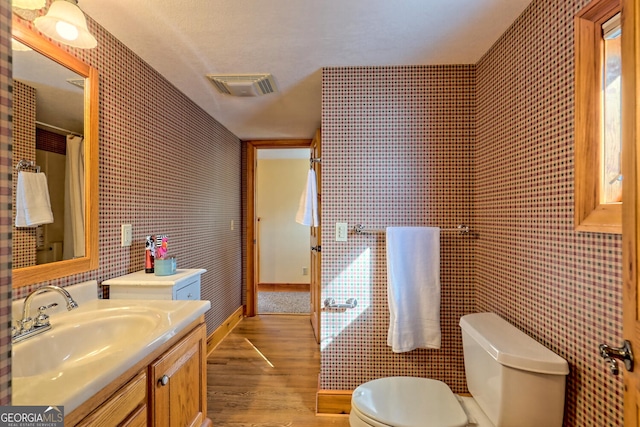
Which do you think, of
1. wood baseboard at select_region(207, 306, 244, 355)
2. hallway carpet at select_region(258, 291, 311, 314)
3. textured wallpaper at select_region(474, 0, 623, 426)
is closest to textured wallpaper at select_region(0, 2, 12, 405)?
textured wallpaper at select_region(474, 0, 623, 426)

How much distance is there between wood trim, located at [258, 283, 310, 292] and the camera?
16.6ft

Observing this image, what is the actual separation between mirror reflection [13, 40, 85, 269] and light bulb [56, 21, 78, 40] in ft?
0.51

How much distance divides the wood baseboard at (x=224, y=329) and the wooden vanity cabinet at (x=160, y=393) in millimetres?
1378

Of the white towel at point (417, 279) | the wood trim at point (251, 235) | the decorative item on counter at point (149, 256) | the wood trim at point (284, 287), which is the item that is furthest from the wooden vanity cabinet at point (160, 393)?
the wood trim at point (284, 287)

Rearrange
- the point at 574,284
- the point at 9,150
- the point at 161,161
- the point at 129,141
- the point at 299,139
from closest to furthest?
the point at 9,150
the point at 574,284
the point at 129,141
the point at 161,161
the point at 299,139

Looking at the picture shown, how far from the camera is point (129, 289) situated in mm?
1506

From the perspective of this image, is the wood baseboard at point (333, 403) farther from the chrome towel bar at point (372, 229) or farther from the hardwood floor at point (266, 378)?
the chrome towel bar at point (372, 229)

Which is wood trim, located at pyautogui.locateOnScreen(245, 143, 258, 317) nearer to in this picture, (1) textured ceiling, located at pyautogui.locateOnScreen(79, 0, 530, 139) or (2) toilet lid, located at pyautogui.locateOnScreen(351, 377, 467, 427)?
(1) textured ceiling, located at pyautogui.locateOnScreen(79, 0, 530, 139)

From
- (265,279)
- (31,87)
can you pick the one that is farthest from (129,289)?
(265,279)

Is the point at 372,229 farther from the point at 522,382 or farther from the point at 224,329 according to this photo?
the point at 224,329

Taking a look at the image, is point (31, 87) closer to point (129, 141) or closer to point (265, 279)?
point (129, 141)

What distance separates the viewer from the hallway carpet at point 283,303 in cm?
396

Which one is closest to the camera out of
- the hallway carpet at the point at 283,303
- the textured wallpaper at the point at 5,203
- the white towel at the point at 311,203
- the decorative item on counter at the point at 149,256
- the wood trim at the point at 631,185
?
the textured wallpaper at the point at 5,203

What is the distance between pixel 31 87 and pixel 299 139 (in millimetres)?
2630
